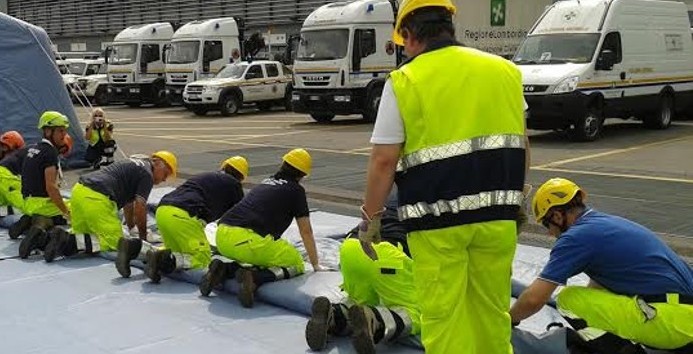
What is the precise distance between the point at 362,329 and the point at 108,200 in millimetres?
3488

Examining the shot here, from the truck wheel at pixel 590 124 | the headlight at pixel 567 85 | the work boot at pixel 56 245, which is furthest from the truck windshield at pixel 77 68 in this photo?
the work boot at pixel 56 245

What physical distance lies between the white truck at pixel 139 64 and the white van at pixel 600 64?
16803 millimetres

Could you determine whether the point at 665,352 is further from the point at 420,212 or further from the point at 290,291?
the point at 290,291

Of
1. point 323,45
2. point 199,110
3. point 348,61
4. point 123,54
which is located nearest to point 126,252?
point 348,61

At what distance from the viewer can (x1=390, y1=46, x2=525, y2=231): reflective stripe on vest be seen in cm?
326

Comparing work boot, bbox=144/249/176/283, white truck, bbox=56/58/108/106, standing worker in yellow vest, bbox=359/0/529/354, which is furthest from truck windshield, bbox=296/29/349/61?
standing worker in yellow vest, bbox=359/0/529/354

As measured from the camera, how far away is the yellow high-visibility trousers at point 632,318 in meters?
4.24

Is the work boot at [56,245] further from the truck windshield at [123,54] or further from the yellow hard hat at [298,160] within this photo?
the truck windshield at [123,54]

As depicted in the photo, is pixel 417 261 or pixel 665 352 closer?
pixel 417 261

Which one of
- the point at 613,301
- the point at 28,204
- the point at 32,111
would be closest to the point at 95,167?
the point at 32,111

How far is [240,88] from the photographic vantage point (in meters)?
26.3

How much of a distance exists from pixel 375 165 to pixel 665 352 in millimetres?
2158

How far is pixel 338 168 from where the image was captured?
44.8ft

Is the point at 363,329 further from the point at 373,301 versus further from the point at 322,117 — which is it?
the point at 322,117
